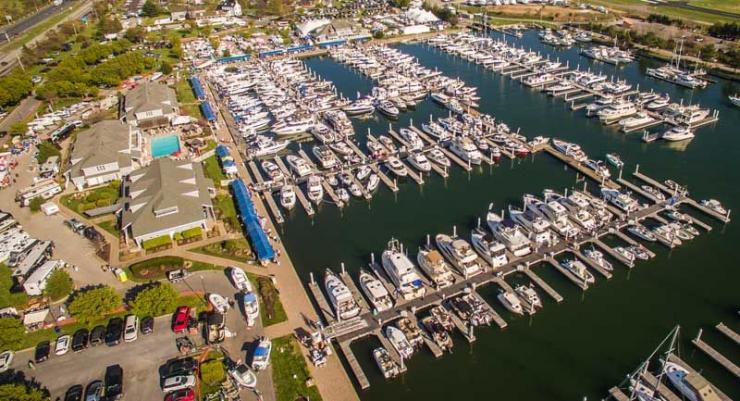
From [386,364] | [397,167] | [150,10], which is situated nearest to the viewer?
[386,364]

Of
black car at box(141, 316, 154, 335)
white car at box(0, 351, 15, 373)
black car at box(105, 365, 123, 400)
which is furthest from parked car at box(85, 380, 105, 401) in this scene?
white car at box(0, 351, 15, 373)

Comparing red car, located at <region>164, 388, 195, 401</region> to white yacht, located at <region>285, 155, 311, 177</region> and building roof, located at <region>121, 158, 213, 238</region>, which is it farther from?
white yacht, located at <region>285, 155, 311, 177</region>

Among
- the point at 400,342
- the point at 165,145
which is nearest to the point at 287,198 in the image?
the point at 165,145

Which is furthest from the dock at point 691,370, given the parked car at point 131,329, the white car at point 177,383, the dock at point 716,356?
the parked car at point 131,329

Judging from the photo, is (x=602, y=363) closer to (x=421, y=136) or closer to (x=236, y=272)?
(x=236, y=272)

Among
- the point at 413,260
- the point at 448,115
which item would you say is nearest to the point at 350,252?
the point at 413,260

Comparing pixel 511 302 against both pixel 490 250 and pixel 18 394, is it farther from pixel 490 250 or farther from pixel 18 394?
pixel 18 394
